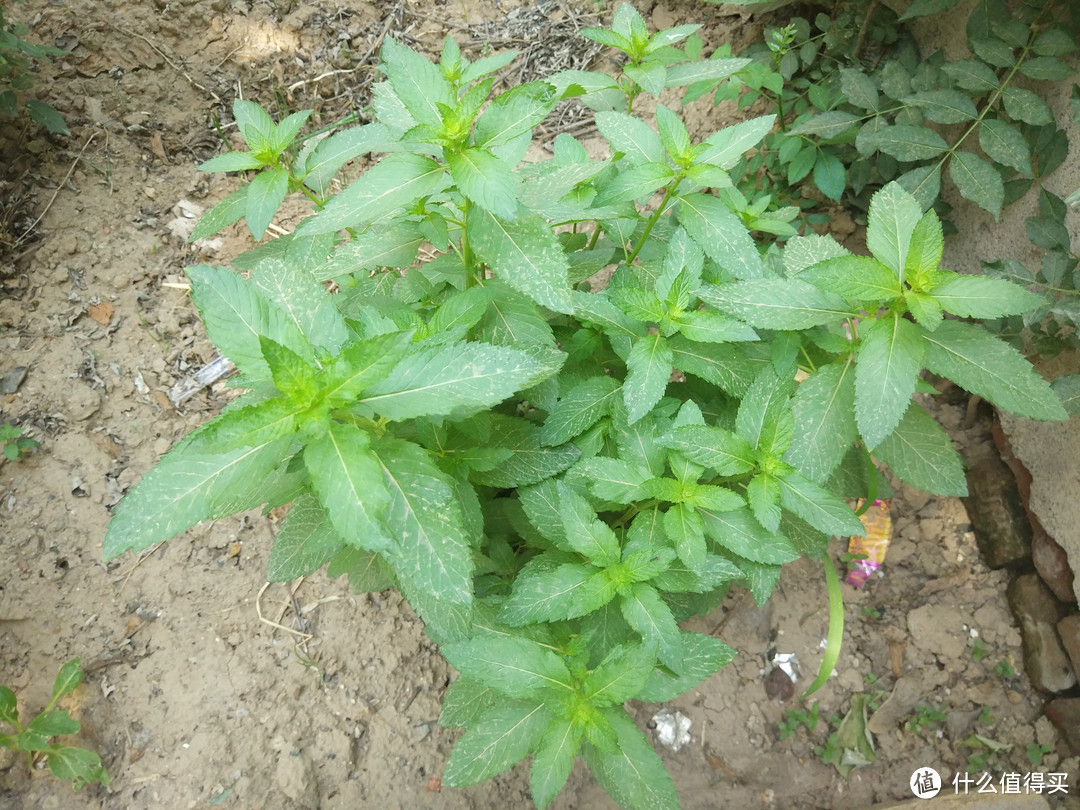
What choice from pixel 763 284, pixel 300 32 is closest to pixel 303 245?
pixel 763 284

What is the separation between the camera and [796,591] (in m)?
2.89

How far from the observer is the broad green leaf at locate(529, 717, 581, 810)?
1.59 m

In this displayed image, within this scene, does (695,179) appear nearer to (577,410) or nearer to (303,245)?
(577,410)

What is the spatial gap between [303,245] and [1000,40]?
2677 millimetres

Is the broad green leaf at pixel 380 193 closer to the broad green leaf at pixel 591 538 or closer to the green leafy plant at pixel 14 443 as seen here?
the broad green leaf at pixel 591 538

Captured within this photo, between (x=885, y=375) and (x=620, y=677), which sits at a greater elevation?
(x=885, y=375)

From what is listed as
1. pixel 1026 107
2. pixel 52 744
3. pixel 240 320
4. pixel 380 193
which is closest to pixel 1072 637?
pixel 1026 107

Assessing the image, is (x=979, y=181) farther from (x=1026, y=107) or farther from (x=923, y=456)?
(x=923, y=456)

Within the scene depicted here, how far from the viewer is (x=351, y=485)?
4.03 feet

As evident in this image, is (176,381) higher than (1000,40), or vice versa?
(1000,40)

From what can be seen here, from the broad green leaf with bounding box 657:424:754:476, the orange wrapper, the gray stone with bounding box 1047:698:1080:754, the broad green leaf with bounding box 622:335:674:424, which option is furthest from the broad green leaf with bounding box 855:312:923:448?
the gray stone with bounding box 1047:698:1080:754

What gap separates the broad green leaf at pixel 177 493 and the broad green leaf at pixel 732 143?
55.8 inches

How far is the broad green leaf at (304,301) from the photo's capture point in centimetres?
150

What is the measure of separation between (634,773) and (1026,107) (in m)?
2.69
